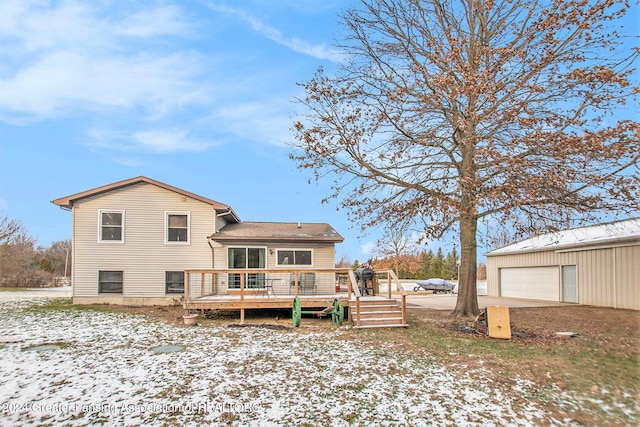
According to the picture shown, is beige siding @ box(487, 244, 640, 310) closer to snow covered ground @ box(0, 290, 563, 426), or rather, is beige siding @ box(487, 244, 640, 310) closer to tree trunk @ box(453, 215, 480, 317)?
tree trunk @ box(453, 215, 480, 317)

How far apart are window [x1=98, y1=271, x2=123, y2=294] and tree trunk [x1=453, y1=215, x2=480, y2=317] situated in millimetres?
12246

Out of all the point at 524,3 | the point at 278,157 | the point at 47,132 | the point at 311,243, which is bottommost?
the point at 311,243

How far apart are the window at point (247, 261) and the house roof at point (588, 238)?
1034 centimetres

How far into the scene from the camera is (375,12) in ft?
42.8

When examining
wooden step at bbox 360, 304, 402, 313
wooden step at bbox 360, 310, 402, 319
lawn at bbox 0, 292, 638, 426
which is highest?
wooden step at bbox 360, 304, 402, 313

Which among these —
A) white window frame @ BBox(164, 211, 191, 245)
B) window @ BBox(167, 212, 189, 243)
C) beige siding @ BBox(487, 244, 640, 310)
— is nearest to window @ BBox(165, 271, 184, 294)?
white window frame @ BBox(164, 211, 191, 245)

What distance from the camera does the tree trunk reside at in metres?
12.2

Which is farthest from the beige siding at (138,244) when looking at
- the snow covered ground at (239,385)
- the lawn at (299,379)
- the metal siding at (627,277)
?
the metal siding at (627,277)

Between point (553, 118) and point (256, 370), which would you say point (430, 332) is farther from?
point (553, 118)

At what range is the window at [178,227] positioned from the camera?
15352 millimetres

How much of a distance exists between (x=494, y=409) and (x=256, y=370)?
3.64 meters

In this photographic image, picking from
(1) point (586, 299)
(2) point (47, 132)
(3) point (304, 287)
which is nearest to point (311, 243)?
(3) point (304, 287)

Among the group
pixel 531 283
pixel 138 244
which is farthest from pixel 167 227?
pixel 531 283

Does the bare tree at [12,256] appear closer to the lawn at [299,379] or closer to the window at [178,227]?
the window at [178,227]
